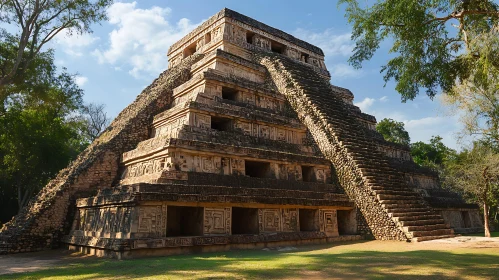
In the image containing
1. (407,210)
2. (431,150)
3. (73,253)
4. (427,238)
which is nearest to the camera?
(73,253)

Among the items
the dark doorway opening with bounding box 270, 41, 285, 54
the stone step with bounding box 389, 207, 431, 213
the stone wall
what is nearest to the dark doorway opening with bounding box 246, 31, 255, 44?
the dark doorway opening with bounding box 270, 41, 285, 54

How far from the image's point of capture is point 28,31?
9.61 m

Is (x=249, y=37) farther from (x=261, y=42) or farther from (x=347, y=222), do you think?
(x=347, y=222)

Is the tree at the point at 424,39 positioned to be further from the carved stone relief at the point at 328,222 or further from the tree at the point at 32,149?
the tree at the point at 32,149

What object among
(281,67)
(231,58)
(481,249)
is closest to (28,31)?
(231,58)

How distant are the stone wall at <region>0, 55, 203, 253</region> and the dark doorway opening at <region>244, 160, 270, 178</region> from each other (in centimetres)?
356

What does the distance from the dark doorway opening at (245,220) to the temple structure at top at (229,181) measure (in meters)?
0.04

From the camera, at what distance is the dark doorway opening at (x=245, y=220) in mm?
8430

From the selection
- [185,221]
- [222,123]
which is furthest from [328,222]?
[222,123]

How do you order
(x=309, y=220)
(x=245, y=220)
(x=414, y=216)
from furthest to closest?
(x=309, y=220) < (x=414, y=216) < (x=245, y=220)

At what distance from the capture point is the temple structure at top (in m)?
7.39

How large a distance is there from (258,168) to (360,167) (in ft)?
9.87

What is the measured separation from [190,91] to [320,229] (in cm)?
616

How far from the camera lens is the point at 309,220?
31.4 feet
